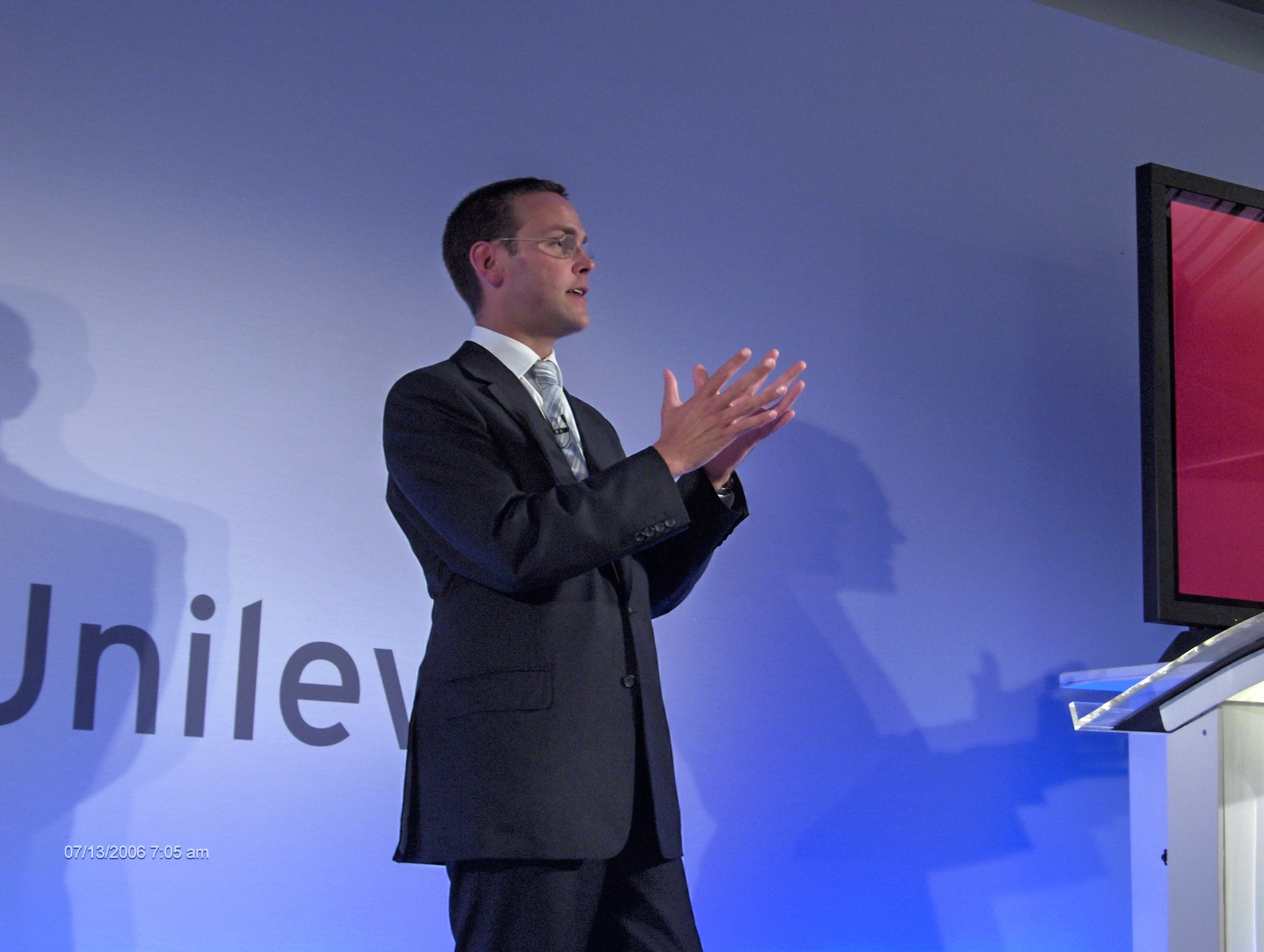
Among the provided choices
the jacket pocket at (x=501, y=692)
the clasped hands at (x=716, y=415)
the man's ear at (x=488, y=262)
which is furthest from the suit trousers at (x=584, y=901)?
the man's ear at (x=488, y=262)

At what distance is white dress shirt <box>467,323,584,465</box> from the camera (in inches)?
73.1

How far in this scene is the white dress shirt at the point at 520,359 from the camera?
1.86 metres

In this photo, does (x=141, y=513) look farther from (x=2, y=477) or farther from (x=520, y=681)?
(x=520, y=681)

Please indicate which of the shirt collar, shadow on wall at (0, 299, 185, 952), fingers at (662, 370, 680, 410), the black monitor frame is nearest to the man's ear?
the shirt collar

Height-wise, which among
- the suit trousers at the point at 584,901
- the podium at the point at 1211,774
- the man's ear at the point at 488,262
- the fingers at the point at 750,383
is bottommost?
the suit trousers at the point at 584,901

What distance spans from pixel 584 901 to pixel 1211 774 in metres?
0.71

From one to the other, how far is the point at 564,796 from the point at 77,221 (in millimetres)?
1542

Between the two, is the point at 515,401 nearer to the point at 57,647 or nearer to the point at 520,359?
the point at 520,359

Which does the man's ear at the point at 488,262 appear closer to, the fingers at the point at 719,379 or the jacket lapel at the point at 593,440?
the jacket lapel at the point at 593,440

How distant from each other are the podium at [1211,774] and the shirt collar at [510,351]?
0.88 m

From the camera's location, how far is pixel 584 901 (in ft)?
5.18

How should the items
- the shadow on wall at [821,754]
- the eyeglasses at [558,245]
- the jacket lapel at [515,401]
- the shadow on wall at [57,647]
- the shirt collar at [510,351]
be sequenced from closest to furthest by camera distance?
the jacket lapel at [515,401] → the shirt collar at [510,351] → the eyeglasses at [558,245] → the shadow on wall at [57,647] → the shadow on wall at [821,754]

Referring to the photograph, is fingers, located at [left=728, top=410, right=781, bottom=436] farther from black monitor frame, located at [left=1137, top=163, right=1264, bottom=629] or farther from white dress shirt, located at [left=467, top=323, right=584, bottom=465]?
black monitor frame, located at [left=1137, top=163, right=1264, bottom=629]

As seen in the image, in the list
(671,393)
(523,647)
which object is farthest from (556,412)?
(523,647)
